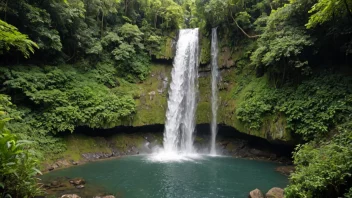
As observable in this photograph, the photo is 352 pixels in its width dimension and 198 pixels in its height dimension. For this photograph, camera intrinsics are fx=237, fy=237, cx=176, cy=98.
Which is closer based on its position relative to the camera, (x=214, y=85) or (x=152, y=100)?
(x=152, y=100)

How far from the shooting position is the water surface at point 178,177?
9555 mm

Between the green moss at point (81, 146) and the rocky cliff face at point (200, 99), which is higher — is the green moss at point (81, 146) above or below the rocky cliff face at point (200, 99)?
below

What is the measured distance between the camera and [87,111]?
1470 centimetres

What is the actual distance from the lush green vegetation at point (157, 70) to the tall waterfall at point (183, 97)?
34.3 inches

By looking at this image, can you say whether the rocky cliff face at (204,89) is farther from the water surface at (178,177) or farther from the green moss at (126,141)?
the water surface at (178,177)

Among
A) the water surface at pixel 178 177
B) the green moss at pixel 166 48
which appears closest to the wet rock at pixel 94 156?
the water surface at pixel 178 177

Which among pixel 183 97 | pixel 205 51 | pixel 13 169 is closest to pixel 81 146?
Result: pixel 183 97

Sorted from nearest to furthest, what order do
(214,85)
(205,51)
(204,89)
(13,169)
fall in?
(13,169) → (214,85) → (204,89) → (205,51)

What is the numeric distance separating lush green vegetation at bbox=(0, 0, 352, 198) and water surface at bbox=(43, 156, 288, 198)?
2315mm

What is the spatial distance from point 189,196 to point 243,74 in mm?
11507

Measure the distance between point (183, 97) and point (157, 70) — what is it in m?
3.37

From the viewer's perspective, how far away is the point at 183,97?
19141 mm

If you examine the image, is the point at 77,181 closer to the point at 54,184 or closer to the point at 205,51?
the point at 54,184

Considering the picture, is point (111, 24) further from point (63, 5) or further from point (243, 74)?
point (243, 74)
